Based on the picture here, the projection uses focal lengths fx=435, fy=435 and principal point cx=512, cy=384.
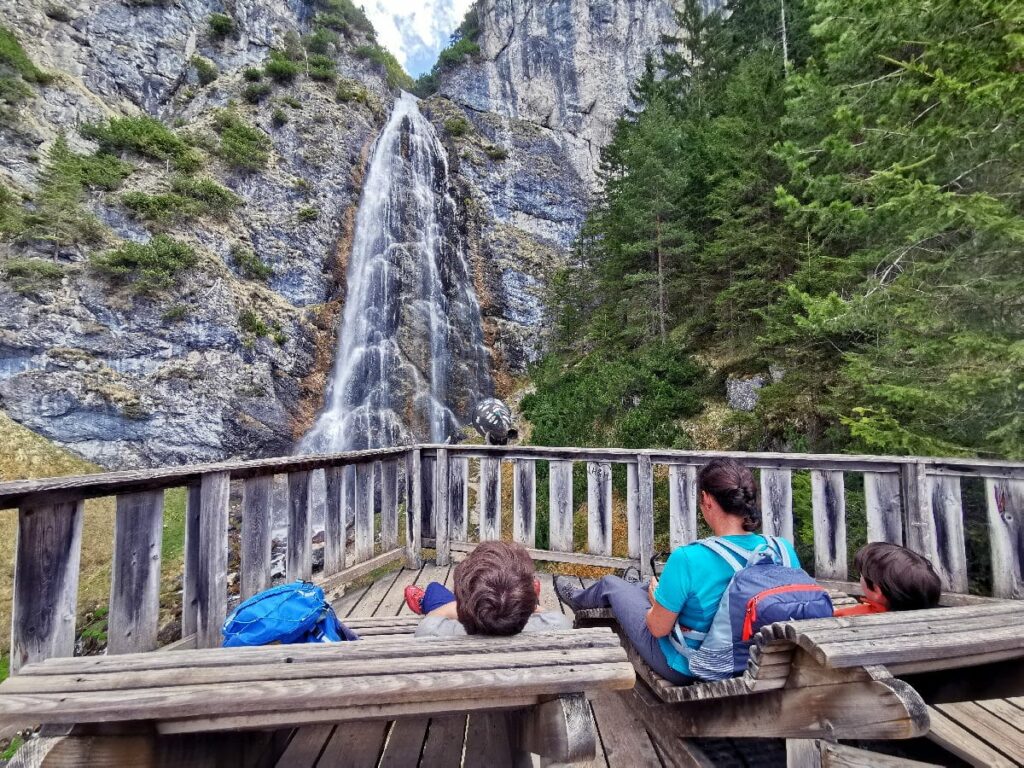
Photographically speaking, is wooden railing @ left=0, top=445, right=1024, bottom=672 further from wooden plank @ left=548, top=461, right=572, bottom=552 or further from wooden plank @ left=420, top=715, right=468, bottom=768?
wooden plank @ left=420, top=715, right=468, bottom=768

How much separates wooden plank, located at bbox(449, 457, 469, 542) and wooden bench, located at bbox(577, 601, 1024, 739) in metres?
3.11

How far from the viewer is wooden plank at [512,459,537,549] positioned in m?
4.23

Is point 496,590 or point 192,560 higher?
point 496,590

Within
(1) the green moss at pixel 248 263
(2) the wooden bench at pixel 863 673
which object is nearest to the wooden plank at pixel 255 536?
(2) the wooden bench at pixel 863 673

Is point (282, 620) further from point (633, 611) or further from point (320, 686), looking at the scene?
point (633, 611)

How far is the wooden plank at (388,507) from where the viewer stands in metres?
4.32

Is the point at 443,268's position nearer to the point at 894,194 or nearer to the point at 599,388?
the point at 599,388

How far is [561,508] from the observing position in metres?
4.20

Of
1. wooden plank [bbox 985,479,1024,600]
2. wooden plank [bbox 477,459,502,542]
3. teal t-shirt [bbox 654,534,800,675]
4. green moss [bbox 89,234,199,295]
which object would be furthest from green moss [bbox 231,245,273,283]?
wooden plank [bbox 985,479,1024,600]

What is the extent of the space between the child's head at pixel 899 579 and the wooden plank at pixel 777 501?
1.77 m

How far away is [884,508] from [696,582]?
253 cm

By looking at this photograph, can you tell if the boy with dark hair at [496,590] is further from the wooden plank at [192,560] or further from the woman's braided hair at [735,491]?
the wooden plank at [192,560]

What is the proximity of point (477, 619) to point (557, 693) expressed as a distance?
37cm

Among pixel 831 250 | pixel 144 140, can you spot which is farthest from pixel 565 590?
pixel 144 140
